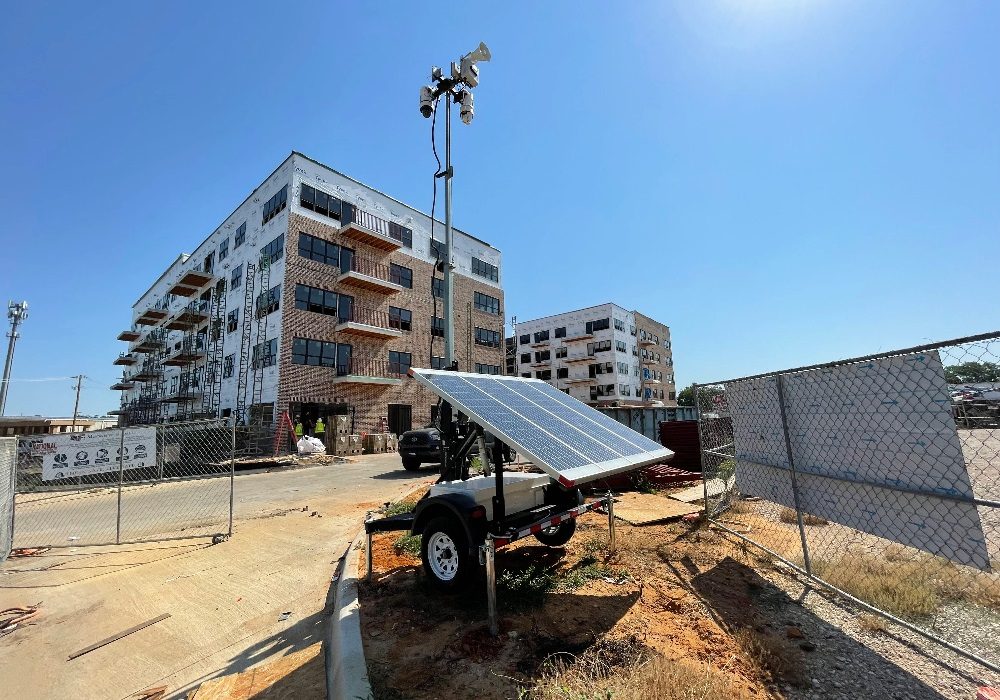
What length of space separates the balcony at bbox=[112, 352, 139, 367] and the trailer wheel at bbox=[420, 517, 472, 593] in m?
72.0

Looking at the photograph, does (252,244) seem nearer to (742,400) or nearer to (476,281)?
(476,281)

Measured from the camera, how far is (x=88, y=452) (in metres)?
8.53

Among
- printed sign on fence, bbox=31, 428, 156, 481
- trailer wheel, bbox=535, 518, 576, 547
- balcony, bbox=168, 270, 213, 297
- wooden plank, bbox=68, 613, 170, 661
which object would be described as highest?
balcony, bbox=168, 270, 213, 297

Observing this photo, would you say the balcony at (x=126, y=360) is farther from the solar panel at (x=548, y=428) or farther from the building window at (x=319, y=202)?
the solar panel at (x=548, y=428)

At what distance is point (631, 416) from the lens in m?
17.8

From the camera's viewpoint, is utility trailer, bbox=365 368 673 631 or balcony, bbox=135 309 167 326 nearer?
utility trailer, bbox=365 368 673 631

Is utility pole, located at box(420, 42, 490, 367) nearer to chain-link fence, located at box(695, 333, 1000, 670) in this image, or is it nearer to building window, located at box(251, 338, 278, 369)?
chain-link fence, located at box(695, 333, 1000, 670)

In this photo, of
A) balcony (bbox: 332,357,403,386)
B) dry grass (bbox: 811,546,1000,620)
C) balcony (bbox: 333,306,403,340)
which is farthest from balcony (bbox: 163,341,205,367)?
dry grass (bbox: 811,546,1000,620)

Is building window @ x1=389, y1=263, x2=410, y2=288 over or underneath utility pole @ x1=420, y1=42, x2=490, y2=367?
over

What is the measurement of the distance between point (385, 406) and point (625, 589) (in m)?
29.2

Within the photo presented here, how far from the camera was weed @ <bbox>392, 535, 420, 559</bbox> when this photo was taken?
6.30 metres

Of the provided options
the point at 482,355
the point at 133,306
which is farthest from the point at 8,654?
the point at 133,306

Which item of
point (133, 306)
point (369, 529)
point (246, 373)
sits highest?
point (133, 306)

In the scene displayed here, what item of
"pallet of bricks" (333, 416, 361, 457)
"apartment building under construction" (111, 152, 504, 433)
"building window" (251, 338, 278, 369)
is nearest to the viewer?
Answer: "pallet of bricks" (333, 416, 361, 457)
